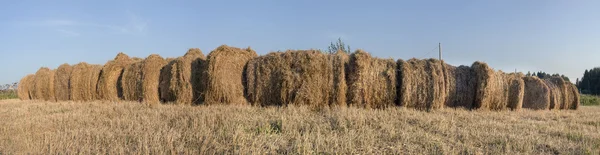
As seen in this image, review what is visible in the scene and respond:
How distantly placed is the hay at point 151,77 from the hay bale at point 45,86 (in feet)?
18.5

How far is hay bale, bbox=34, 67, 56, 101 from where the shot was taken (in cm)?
1383

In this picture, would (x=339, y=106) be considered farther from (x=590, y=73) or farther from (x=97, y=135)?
(x=590, y=73)

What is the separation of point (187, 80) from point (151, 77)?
1435 mm

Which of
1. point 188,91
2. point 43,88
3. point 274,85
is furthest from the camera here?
point 43,88

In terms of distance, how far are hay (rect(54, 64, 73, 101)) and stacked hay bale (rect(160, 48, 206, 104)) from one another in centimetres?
537

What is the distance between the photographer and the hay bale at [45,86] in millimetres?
13828

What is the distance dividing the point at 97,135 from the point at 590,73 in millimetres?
71308

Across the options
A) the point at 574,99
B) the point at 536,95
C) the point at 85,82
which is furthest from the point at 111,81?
the point at 574,99

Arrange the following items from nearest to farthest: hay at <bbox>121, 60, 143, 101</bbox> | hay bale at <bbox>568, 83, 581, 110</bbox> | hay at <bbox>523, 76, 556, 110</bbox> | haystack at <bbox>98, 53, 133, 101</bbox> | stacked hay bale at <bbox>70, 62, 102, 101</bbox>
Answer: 1. hay at <bbox>121, 60, 143, 101</bbox>
2. haystack at <bbox>98, 53, 133, 101</bbox>
3. hay at <bbox>523, 76, 556, 110</bbox>
4. stacked hay bale at <bbox>70, 62, 102, 101</bbox>
5. hay bale at <bbox>568, 83, 581, 110</bbox>

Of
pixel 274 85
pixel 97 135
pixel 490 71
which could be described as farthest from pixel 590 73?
pixel 97 135

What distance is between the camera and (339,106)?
8.34 meters

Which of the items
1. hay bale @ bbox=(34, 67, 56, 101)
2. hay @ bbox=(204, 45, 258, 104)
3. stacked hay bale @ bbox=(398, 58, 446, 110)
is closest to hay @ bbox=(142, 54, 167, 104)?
hay @ bbox=(204, 45, 258, 104)

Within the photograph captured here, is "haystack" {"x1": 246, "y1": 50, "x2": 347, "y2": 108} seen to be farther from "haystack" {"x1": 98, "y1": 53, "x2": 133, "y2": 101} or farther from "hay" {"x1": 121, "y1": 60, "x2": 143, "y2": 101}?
"haystack" {"x1": 98, "y1": 53, "x2": 133, "y2": 101}

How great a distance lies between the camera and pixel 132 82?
426 inches
